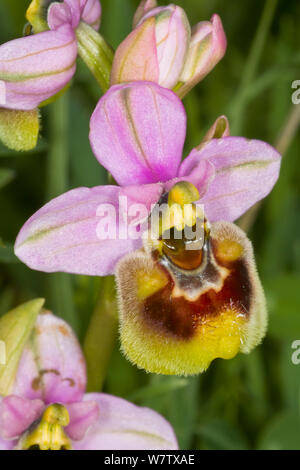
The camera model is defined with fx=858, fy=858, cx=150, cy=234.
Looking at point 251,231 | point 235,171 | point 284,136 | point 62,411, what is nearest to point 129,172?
point 235,171

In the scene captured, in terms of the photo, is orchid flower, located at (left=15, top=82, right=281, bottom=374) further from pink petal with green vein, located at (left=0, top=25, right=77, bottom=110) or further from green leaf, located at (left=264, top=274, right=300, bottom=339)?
green leaf, located at (left=264, top=274, right=300, bottom=339)

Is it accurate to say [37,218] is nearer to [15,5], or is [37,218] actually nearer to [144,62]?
[144,62]

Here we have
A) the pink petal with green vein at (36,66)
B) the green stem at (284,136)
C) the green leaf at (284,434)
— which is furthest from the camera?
the green stem at (284,136)

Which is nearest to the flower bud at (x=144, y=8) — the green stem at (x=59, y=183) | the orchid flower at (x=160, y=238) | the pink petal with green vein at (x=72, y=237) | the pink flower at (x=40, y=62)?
the pink flower at (x=40, y=62)

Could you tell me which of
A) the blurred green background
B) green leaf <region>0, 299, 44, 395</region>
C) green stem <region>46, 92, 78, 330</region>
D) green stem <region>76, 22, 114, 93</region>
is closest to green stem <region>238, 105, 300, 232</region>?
the blurred green background

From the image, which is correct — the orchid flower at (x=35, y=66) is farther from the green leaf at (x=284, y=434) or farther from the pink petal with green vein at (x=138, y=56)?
the green leaf at (x=284, y=434)

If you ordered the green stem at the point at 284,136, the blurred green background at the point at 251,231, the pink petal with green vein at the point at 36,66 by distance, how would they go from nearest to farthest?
Answer: the pink petal with green vein at the point at 36,66
the blurred green background at the point at 251,231
the green stem at the point at 284,136

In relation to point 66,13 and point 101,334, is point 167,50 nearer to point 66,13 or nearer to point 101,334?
point 66,13
